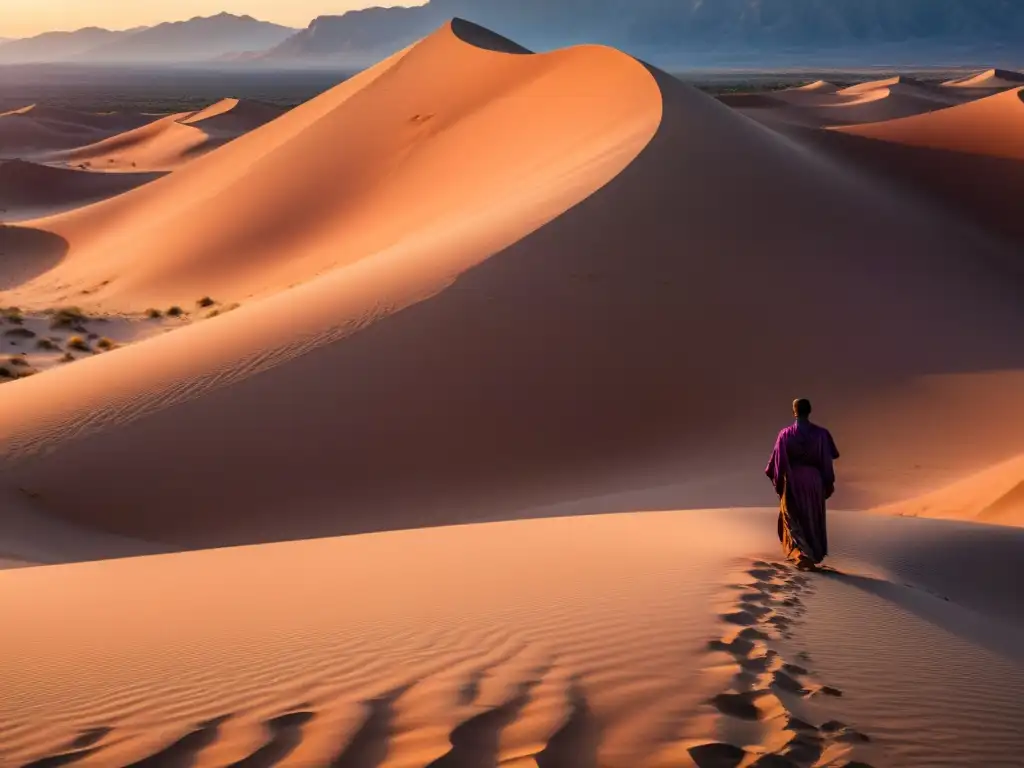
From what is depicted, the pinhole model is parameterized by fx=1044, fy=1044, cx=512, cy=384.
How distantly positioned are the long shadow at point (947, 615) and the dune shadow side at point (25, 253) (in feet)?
94.3

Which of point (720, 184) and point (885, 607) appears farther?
point (720, 184)

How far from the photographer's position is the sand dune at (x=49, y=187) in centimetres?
4828

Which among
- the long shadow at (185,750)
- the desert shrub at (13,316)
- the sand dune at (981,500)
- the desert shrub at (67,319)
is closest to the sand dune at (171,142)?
the desert shrub at (13,316)

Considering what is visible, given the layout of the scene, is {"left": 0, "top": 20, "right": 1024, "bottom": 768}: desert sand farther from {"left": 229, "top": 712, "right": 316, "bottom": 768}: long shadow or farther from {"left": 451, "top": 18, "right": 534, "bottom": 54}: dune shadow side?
{"left": 451, "top": 18, "right": 534, "bottom": 54}: dune shadow side

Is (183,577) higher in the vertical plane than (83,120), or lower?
lower

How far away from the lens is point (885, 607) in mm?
5555

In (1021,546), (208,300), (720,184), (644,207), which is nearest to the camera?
(1021,546)

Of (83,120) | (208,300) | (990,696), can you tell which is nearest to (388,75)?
(208,300)

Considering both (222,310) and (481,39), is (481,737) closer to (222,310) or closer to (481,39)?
(222,310)

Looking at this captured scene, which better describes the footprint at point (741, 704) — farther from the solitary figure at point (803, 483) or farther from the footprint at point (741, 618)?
the solitary figure at point (803, 483)

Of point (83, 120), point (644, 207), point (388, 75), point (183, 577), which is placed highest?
point (83, 120)

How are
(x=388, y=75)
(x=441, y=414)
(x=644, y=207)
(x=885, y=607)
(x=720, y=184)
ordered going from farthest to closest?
(x=388, y=75)
(x=720, y=184)
(x=644, y=207)
(x=441, y=414)
(x=885, y=607)

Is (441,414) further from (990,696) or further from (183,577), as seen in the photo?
(990,696)

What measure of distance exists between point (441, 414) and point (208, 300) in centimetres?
1397
